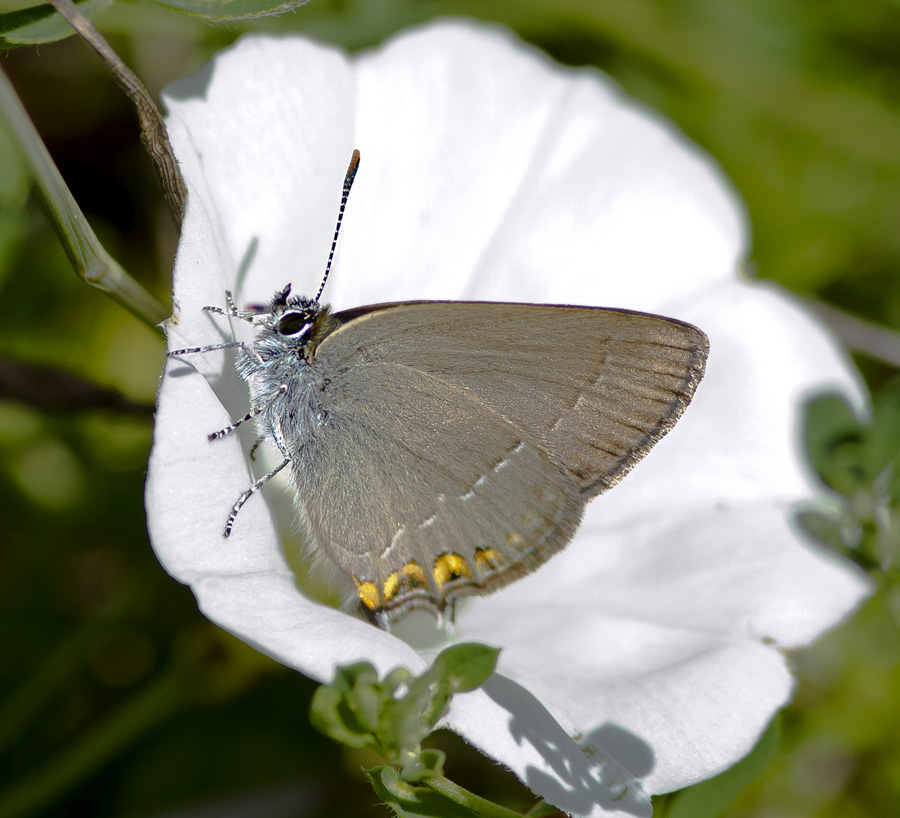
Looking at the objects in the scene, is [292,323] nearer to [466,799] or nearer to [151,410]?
[151,410]

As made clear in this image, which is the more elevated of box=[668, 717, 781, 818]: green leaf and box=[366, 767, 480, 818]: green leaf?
box=[366, 767, 480, 818]: green leaf

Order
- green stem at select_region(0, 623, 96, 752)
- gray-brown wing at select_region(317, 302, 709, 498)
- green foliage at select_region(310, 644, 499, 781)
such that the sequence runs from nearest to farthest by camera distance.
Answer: green foliage at select_region(310, 644, 499, 781) → gray-brown wing at select_region(317, 302, 709, 498) → green stem at select_region(0, 623, 96, 752)

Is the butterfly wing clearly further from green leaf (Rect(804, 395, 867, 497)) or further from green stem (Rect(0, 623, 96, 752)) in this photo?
green stem (Rect(0, 623, 96, 752))

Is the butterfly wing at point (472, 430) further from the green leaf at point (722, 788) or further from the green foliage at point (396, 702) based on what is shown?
the green leaf at point (722, 788)

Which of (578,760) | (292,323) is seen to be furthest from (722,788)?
(292,323)

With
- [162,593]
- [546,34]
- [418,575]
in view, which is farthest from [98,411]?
[546,34]

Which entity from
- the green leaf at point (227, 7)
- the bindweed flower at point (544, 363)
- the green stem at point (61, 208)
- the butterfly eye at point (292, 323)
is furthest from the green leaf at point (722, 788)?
the green leaf at point (227, 7)

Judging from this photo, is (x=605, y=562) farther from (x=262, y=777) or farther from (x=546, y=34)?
(x=546, y=34)

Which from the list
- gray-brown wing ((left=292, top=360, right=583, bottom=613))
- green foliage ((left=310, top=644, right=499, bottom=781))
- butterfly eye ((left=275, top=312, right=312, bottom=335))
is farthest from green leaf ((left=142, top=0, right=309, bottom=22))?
green foliage ((left=310, top=644, right=499, bottom=781))
